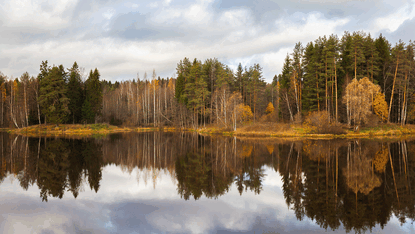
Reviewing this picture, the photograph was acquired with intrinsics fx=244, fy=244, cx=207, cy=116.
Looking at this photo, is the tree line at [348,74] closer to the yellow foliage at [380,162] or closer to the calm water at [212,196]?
the yellow foliage at [380,162]

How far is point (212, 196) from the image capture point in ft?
34.7

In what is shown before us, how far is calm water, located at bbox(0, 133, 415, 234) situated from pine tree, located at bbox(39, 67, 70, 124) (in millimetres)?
35890

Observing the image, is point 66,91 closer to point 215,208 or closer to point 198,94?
point 198,94

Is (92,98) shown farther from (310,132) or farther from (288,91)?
(310,132)

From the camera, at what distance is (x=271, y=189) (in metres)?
11.4

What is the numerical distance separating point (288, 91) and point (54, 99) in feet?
159

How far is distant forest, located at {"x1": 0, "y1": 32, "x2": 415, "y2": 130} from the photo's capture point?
41.5m

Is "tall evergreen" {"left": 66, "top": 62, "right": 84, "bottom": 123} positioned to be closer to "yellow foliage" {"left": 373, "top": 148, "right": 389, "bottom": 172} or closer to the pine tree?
the pine tree

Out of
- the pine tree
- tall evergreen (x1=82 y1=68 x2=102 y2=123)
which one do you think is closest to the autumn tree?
tall evergreen (x1=82 y1=68 x2=102 y2=123)

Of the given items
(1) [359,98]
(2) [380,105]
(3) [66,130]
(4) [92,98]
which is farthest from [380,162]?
(4) [92,98]

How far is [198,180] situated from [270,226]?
5865 millimetres

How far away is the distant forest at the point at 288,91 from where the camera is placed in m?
41.5

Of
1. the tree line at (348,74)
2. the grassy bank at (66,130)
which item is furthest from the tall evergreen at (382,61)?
the grassy bank at (66,130)

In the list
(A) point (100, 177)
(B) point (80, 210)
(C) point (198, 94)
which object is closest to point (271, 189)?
(B) point (80, 210)
